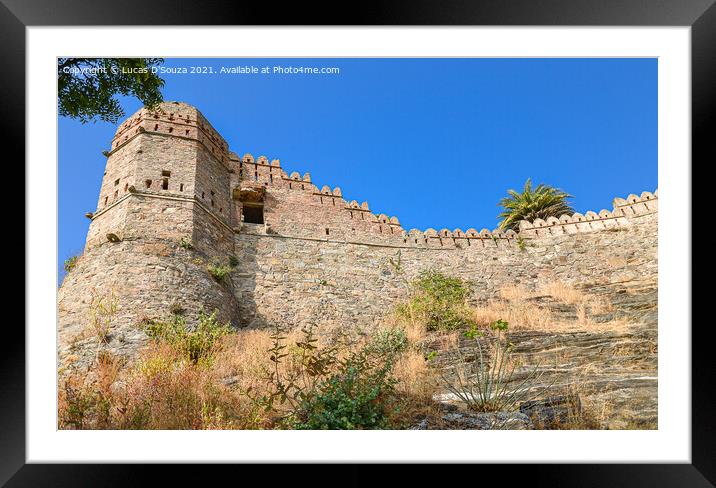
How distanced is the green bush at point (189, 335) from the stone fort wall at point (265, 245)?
0.84ft

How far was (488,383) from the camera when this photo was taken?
4.75 meters

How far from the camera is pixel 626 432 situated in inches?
146

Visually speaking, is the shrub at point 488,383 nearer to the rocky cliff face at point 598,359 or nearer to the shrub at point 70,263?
the rocky cliff face at point 598,359

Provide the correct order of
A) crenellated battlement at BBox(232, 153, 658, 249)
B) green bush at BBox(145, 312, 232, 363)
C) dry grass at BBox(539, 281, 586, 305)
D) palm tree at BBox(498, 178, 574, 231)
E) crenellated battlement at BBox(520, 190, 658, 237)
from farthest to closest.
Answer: palm tree at BBox(498, 178, 574, 231)
crenellated battlement at BBox(520, 190, 658, 237)
crenellated battlement at BBox(232, 153, 658, 249)
dry grass at BBox(539, 281, 586, 305)
green bush at BBox(145, 312, 232, 363)

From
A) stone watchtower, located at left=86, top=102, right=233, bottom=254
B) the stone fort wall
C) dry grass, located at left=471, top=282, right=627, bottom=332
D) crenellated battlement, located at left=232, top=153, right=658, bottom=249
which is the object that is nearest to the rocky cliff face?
dry grass, located at left=471, top=282, right=627, bottom=332

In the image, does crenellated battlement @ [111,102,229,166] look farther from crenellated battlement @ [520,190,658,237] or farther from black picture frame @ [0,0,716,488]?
crenellated battlement @ [520,190,658,237]

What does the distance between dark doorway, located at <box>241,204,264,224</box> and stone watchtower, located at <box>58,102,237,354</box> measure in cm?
77

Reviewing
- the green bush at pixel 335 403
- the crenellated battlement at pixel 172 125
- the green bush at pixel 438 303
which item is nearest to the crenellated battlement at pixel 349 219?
the crenellated battlement at pixel 172 125

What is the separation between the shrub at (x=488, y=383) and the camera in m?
4.33

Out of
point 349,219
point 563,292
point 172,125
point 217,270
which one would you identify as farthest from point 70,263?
point 563,292

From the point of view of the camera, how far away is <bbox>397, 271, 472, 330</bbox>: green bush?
799 cm
